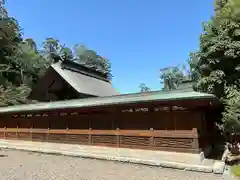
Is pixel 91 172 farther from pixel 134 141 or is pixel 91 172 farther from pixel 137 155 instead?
pixel 134 141

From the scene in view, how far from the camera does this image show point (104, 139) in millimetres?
9773

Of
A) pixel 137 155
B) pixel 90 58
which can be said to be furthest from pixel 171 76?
pixel 137 155

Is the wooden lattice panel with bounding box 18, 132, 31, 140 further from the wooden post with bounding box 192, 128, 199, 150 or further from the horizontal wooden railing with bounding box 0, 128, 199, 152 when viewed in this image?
Answer: the wooden post with bounding box 192, 128, 199, 150

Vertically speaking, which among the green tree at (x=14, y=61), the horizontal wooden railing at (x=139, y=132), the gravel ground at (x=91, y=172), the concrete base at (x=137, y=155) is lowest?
the gravel ground at (x=91, y=172)

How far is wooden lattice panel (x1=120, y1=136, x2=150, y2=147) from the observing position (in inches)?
340

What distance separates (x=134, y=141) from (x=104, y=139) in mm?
1533

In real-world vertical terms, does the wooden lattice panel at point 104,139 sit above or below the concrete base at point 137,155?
above

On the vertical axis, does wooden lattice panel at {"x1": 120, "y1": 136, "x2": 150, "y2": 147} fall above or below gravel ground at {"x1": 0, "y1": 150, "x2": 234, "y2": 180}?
above

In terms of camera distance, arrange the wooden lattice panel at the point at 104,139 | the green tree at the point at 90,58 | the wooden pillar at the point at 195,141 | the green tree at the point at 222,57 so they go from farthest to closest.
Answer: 1. the green tree at the point at 90,58
2. the green tree at the point at 222,57
3. the wooden lattice panel at the point at 104,139
4. the wooden pillar at the point at 195,141

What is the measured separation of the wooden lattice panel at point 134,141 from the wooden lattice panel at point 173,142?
0.38 metres

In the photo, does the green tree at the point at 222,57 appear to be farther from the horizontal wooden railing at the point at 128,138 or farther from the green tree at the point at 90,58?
the green tree at the point at 90,58

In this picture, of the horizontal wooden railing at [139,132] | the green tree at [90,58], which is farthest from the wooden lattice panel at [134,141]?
the green tree at [90,58]

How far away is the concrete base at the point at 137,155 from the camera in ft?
23.5

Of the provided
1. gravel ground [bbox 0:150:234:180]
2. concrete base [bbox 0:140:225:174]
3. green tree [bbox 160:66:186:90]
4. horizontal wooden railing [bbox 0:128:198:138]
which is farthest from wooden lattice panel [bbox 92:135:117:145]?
green tree [bbox 160:66:186:90]
